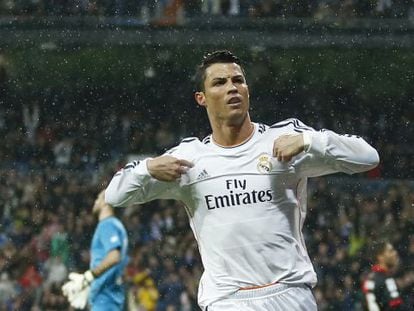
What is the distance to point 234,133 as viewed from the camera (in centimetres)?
473

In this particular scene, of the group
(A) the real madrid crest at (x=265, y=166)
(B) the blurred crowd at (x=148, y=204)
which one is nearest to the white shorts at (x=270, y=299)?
(A) the real madrid crest at (x=265, y=166)

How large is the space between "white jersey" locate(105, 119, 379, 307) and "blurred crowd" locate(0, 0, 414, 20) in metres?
11.4

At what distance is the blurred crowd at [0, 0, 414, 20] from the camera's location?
1611 centimetres

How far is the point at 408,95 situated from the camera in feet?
53.6

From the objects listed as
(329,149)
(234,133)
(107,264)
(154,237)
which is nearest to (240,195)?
(234,133)

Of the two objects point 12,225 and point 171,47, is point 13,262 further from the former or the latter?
point 171,47

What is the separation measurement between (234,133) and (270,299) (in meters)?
0.69

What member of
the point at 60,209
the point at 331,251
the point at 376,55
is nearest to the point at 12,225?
the point at 60,209

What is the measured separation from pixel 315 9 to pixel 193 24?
1754 mm

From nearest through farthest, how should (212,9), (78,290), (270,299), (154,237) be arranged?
(270,299)
(78,290)
(154,237)
(212,9)

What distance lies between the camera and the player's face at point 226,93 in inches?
185

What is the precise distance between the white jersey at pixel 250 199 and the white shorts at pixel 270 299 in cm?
3

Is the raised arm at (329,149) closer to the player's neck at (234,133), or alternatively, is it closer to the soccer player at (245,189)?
the soccer player at (245,189)

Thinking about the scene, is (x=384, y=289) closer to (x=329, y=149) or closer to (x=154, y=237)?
(x=154, y=237)
